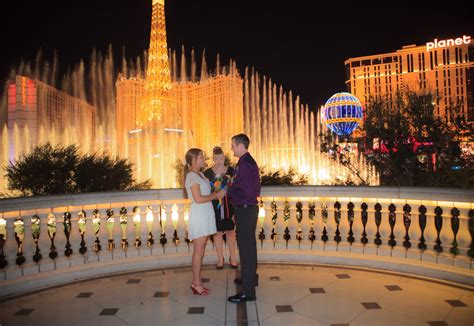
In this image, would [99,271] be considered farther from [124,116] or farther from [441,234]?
[124,116]

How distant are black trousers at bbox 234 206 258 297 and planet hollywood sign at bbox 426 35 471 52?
349ft

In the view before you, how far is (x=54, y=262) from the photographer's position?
536 cm

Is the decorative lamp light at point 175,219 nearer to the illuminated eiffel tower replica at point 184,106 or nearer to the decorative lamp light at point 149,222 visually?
the decorative lamp light at point 149,222

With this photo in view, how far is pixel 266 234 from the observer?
637cm

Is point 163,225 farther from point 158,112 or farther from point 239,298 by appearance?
point 158,112

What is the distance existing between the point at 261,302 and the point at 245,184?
143 cm

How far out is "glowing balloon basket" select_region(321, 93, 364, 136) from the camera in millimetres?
21141

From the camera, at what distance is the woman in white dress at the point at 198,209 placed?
4.52m

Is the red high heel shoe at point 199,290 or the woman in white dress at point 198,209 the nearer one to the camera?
the woman in white dress at point 198,209

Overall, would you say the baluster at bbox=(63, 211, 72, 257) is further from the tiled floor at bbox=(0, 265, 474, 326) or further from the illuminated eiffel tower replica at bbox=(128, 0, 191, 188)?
the illuminated eiffel tower replica at bbox=(128, 0, 191, 188)

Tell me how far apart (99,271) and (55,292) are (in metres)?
0.74

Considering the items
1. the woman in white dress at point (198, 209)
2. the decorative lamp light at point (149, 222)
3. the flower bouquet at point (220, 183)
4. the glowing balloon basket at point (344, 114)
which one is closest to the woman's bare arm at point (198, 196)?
the woman in white dress at point (198, 209)

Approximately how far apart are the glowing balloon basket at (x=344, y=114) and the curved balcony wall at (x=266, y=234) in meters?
15.5

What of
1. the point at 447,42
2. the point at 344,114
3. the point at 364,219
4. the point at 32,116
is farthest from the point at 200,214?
the point at 447,42
